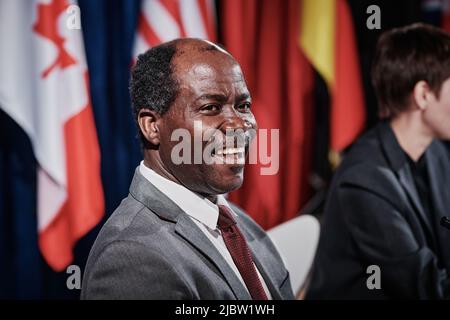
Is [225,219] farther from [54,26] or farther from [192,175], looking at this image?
[54,26]

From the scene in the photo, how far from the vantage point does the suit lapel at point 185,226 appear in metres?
1.16

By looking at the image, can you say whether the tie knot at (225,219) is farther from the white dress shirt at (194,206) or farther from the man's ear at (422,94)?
the man's ear at (422,94)

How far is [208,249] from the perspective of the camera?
3.83 ft

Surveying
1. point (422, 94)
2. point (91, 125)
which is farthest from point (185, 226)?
point (422, 94)

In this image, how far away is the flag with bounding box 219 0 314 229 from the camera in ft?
8.03

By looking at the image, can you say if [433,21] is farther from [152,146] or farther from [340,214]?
[152,146]

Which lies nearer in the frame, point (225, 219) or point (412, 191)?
point (225, 219)

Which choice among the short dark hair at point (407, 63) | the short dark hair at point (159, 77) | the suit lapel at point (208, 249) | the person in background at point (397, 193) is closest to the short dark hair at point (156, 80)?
the short dark hair at point (159, 77)

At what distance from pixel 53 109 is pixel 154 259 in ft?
3.46

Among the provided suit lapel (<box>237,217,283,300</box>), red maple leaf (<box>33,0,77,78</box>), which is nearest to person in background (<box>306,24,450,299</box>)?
suit lapel (<box>237,217,283,300</box>)

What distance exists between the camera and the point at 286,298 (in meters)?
1.35

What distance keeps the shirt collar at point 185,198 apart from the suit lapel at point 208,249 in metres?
0.04

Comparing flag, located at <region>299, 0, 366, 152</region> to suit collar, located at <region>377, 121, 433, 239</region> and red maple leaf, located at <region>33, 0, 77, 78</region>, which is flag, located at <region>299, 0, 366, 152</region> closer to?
suit collar, located at <region>377, 121, 433, 239</region>
